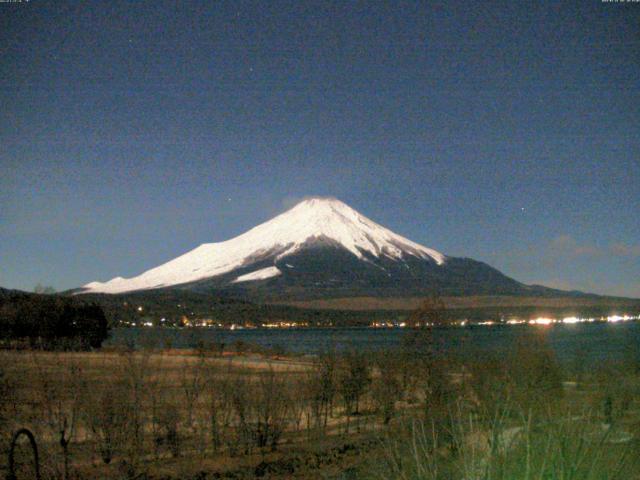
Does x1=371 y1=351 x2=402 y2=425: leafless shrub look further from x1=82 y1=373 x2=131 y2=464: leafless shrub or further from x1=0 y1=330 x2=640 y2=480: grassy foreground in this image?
x1=82 y1=373 x2=131 y2=464: leafless shrub

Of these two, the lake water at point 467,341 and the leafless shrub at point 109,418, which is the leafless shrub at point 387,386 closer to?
the lake water at point 467,341

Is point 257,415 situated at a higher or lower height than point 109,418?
lower

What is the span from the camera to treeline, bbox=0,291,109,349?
48188 mm

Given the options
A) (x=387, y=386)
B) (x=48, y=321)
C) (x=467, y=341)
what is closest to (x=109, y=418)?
(x=387, y=386)

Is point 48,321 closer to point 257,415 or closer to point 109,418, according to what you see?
point 257,415

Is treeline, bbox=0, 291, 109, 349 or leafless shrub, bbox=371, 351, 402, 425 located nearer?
leafless shrub, bbox=371, 351, 402, 425

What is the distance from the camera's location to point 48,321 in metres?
49.9

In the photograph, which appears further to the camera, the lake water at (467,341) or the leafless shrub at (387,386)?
the leafless shrub at (387,386)

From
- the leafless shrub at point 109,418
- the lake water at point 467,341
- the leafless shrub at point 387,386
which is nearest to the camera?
the leafless shrub at point 109,418

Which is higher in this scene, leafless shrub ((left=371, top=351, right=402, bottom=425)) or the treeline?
the treeline

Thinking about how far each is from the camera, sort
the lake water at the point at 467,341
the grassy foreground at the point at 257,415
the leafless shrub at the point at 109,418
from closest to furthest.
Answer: the grassy foreground at the point at 257,415
the leafless shrub at the point at 109,418
the lake water at the point at 467,341

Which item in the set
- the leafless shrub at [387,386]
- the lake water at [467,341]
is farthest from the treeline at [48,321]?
the leafless shrub at [387,386]

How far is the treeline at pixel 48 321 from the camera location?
48.2m

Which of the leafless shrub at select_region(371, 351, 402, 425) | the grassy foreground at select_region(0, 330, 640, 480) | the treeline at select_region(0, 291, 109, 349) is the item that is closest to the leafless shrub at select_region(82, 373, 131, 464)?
the grassy foreground at select_region(0, 330, 640, 480)
